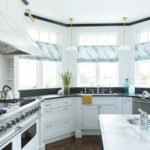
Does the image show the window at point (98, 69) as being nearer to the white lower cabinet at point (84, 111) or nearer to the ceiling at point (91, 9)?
the ceiling at point (91, 9)

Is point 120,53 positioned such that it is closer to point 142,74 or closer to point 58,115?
point 142,74

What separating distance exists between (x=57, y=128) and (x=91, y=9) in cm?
261

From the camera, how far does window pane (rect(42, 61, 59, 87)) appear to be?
416 centimetres

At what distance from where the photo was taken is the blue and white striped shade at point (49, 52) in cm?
399

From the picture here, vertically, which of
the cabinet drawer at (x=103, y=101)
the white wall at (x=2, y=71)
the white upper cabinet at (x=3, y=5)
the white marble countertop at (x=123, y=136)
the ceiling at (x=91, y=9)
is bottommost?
the cabinet drawer at (x=103, y=101)

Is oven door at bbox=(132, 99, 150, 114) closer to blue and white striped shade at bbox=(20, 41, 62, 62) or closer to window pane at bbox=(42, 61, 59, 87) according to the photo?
window pane at bbox=(42, 61, 59, 87)

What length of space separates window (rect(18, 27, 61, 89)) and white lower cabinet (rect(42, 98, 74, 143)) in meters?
0.77

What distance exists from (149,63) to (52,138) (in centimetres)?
289

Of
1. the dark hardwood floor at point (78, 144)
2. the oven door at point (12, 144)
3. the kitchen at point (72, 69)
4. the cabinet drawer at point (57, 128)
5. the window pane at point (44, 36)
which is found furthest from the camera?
the window pane at point (44, 36)

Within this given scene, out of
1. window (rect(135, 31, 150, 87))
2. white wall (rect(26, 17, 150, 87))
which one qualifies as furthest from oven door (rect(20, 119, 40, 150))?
window (rect(135, 31, 150, 87))

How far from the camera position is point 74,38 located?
454 cm

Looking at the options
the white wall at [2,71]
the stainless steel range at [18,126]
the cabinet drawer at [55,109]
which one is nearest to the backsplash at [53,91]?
the white wall at [2,71]

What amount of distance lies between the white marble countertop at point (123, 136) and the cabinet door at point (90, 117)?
2.12 metres

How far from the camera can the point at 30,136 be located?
2.38 meters
